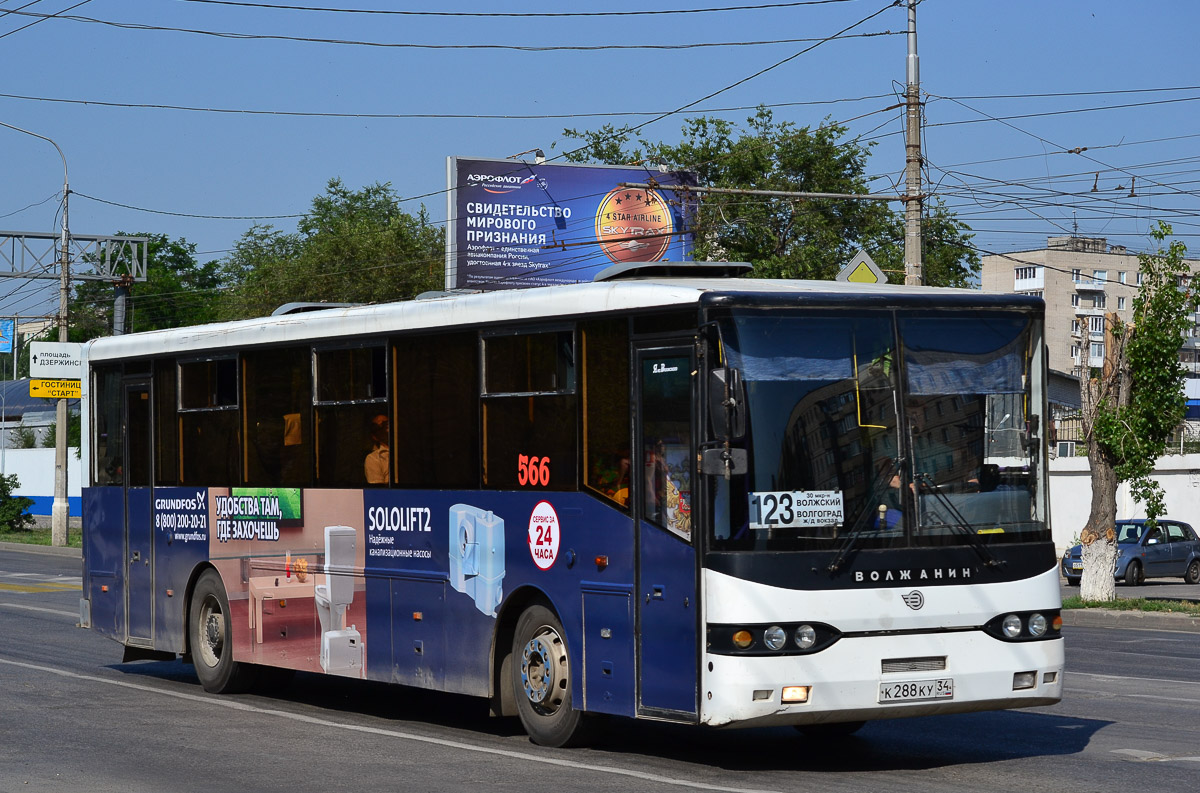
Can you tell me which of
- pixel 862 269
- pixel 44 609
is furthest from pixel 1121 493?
pixel 44 609

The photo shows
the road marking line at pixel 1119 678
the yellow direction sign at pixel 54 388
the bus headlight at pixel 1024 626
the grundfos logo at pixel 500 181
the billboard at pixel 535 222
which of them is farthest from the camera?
the yellow direction sign at pixel 54 388

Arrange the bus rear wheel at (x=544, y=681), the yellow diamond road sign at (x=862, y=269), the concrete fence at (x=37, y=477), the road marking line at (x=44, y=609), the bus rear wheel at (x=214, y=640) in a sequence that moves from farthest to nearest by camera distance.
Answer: the concrete fence at (x=37, y=477), the road marking line at (x=44, y=609), the yellow diamond road sign at (x=862, y=269), the bus rear wheel at (x=214, y=640), the bus rear wheel at (x=544, y=681)

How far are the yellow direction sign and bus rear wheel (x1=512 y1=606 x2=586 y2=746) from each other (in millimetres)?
36262

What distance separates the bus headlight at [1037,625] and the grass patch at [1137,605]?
581 inches

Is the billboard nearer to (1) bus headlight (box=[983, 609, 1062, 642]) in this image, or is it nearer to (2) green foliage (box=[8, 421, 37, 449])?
(1) bus headlight (box=[983, 609, 1062, 642])

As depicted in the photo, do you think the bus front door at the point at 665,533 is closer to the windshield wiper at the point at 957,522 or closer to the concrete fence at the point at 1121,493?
the windshield wiper at the point at 957,522

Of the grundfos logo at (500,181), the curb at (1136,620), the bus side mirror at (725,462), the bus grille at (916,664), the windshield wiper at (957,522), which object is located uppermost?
the grundfos logo at (500,181)

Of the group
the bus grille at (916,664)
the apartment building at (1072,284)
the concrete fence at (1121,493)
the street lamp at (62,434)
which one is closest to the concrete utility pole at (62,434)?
the street lamp at (62,434)

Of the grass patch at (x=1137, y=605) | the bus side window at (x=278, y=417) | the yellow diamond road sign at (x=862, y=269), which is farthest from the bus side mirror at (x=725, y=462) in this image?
the grass patch at (x=1137, y=605)

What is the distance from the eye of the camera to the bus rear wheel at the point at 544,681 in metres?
10.6

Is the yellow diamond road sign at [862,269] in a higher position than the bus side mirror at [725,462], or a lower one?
higher

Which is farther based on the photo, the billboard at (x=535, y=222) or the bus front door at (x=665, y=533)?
the billboard at (x=535, y=222)

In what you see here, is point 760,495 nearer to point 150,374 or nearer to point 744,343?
point 744,343

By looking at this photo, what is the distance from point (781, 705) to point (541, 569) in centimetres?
224
